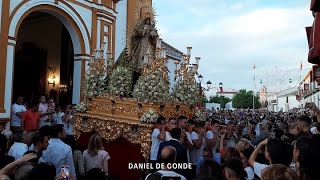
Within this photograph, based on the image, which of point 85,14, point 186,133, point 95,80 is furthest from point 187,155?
point 85,14

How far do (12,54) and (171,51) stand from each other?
11.2m

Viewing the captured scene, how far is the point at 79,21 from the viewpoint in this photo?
14.3 meters

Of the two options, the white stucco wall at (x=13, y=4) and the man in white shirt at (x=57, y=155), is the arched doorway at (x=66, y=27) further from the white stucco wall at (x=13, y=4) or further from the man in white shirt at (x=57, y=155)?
the man in white shirt at (x=57, y=155)

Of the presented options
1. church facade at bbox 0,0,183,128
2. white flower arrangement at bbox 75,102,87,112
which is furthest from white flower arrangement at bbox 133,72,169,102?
church facade at bbox 0,0,183,128

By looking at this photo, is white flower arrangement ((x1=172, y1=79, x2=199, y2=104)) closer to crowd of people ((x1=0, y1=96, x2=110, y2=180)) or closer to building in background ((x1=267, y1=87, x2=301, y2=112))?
crowd of people ((x1=0, y1=96, x2=110, y2=180))

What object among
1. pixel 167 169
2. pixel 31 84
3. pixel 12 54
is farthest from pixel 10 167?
pixel 31 84

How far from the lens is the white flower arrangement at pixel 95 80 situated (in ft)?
32.9

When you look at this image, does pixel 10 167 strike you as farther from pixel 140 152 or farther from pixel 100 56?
pixel 100 56

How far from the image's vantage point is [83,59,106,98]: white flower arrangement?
1003 cm

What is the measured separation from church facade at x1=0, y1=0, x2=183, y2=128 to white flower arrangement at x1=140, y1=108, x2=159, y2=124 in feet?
16.0

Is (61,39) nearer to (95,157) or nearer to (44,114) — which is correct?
(44,114)

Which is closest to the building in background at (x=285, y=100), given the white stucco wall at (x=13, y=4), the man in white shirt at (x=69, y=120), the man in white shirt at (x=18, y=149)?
the man in white shirt at (x=69, y=120)

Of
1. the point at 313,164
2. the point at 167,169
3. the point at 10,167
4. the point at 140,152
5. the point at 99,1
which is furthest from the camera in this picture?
the point at 99,1

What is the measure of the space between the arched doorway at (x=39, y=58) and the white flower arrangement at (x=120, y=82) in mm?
7432
